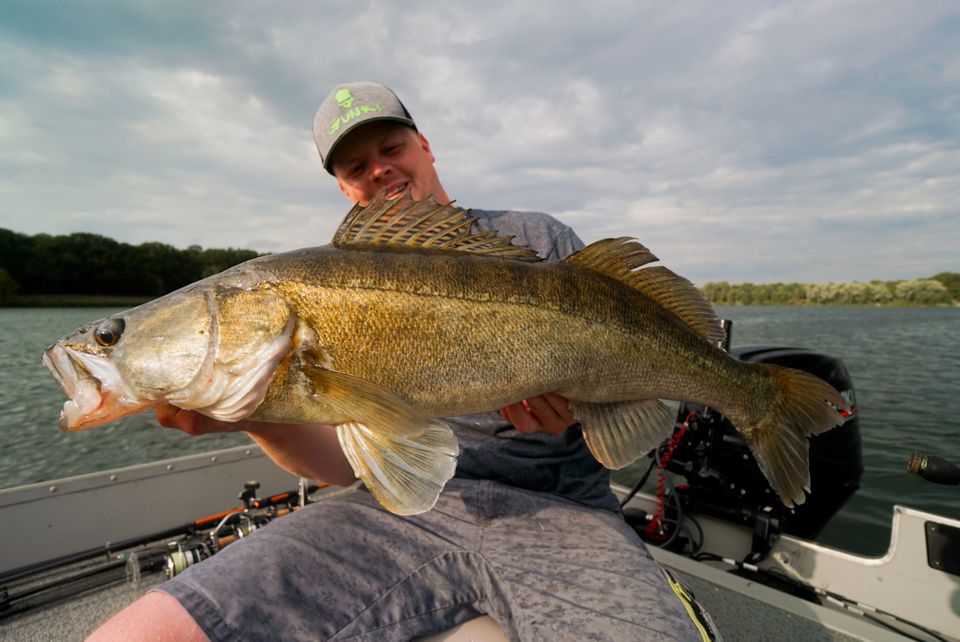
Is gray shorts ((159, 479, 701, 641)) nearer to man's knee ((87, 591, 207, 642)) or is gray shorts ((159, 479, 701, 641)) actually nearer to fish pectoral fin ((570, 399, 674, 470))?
man's knee ((87, 591, 207, 642))

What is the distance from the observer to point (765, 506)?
3.73m

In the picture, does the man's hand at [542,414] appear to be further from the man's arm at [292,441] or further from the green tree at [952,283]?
the green tree at [952,283]

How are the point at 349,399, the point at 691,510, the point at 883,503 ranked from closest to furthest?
the point at 349,399
the point at 691,510
the point at 883,503

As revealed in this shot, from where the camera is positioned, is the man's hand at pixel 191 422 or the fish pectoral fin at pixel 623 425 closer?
the man's hand at pixel 191 422

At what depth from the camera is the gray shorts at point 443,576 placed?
6.38 ft

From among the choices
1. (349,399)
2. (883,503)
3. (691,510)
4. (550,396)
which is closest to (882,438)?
(883,503)

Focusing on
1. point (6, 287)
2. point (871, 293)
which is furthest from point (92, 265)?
point (871, 293)

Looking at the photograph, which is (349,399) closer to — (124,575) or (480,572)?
(480,572)

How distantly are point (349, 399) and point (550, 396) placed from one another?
0.90 meters

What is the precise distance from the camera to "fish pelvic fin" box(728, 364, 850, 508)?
2277 mm

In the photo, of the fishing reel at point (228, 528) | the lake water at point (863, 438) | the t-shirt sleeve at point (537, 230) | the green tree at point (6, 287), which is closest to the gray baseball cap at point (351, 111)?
the t-shirt sleeve at point (537, 230)

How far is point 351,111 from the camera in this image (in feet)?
11.2

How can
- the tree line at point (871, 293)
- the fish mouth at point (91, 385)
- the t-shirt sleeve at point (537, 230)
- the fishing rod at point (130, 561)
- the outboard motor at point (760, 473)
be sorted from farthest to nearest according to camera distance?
the tree line at point (871, 293)
the outboard motor at point (760, 473)
the fishing rod at point (130, 561)
the t-shirt sleeve at point (537, 230)
the fish mouth at point (91, 385)

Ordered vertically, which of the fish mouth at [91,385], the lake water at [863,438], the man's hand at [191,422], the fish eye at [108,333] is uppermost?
the fish eye at [108,333]
